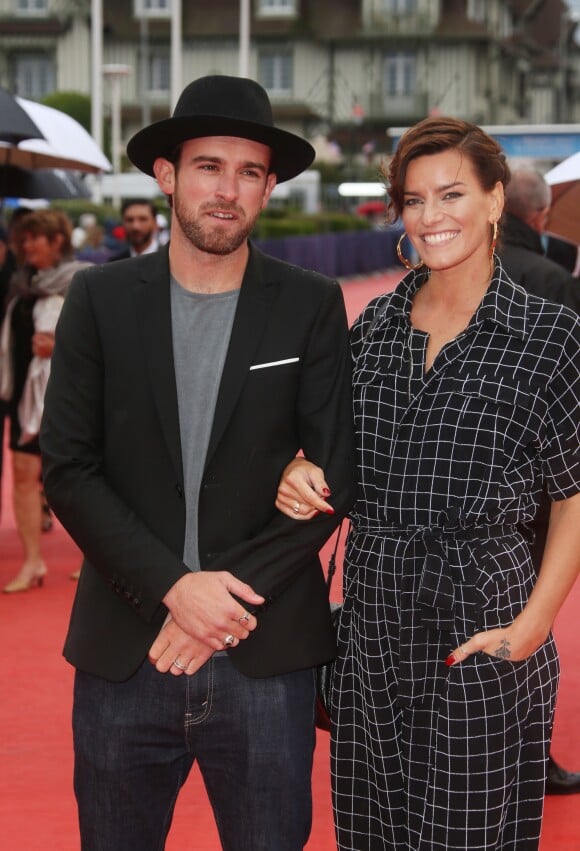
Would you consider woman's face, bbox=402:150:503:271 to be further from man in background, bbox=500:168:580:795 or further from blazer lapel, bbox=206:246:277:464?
man in background, bbox=500:168:580:795

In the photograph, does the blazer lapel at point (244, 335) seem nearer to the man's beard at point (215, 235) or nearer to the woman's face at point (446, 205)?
the man's beard at point (215, 235)

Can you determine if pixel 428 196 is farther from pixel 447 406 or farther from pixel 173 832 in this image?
pixel 173 832

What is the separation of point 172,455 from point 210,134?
0.68 meters

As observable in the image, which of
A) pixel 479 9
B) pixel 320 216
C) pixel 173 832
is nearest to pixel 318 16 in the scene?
pixel 479 9

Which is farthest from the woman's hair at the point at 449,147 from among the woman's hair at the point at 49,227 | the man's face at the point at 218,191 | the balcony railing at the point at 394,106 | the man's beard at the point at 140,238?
the balcony railing at the point at 394,106

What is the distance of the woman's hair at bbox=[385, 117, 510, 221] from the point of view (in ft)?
10.3

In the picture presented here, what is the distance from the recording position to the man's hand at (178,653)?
288 cm

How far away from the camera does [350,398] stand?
3.08 metres

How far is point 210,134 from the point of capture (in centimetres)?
302

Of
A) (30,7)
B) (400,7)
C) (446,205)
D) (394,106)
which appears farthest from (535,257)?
(30,7)

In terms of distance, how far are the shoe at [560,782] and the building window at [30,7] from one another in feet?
190

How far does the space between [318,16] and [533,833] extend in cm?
5951

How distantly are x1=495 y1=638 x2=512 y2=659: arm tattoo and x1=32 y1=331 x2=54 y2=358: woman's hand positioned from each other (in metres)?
4.96

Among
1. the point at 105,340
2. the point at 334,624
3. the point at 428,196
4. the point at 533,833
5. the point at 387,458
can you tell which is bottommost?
the point at 533,833
